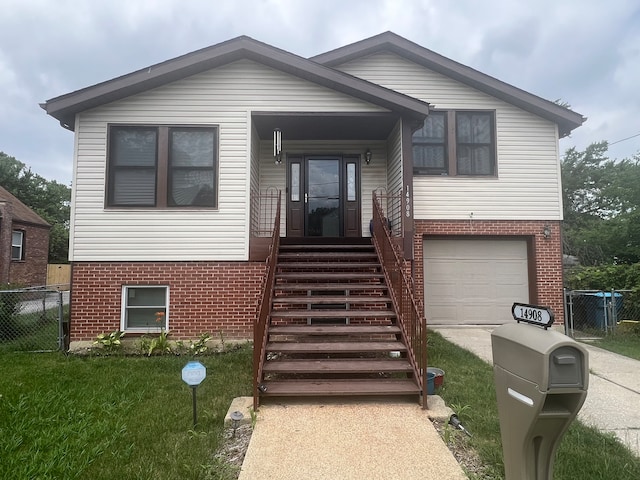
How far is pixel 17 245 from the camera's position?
19.3 m

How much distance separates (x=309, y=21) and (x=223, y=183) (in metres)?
20.0

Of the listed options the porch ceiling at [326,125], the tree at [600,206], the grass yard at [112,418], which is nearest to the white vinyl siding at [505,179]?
the porch ceiling at [326,125]

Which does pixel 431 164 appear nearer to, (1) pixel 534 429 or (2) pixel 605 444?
(2) pixel 605 444

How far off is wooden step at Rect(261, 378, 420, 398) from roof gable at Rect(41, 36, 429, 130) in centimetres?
487

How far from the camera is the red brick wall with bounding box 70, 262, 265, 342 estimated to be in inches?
271

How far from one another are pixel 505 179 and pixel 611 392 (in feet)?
16.4

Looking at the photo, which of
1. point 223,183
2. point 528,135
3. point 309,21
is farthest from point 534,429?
point 309,21

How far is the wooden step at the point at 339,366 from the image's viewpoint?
443 cm

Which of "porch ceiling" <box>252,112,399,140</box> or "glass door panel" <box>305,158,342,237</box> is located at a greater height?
"porch ceiling" <box>252,112,399,140</box>

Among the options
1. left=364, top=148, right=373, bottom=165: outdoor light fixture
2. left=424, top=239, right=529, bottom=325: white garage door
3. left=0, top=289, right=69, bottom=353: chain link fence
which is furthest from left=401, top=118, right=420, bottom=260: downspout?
left=0, top=289, right=69, bottom=353: chain link fence

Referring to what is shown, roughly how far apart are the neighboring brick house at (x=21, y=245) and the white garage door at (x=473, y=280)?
729 inches

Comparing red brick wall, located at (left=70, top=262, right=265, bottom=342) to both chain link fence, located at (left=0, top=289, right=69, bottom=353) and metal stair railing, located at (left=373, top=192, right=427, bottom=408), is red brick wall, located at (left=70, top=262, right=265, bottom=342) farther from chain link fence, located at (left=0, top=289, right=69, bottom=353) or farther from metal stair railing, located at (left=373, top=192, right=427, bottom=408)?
metal stair railing, located at (left=373, top=192, right=427, bottom=408)

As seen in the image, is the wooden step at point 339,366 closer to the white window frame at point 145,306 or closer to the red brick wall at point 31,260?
the white window frame at point 145,306

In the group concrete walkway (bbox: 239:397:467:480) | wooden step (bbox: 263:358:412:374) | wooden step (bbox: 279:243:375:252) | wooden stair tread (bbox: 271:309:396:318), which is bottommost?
concrete walkway (bbox: 239:397:467:480)
